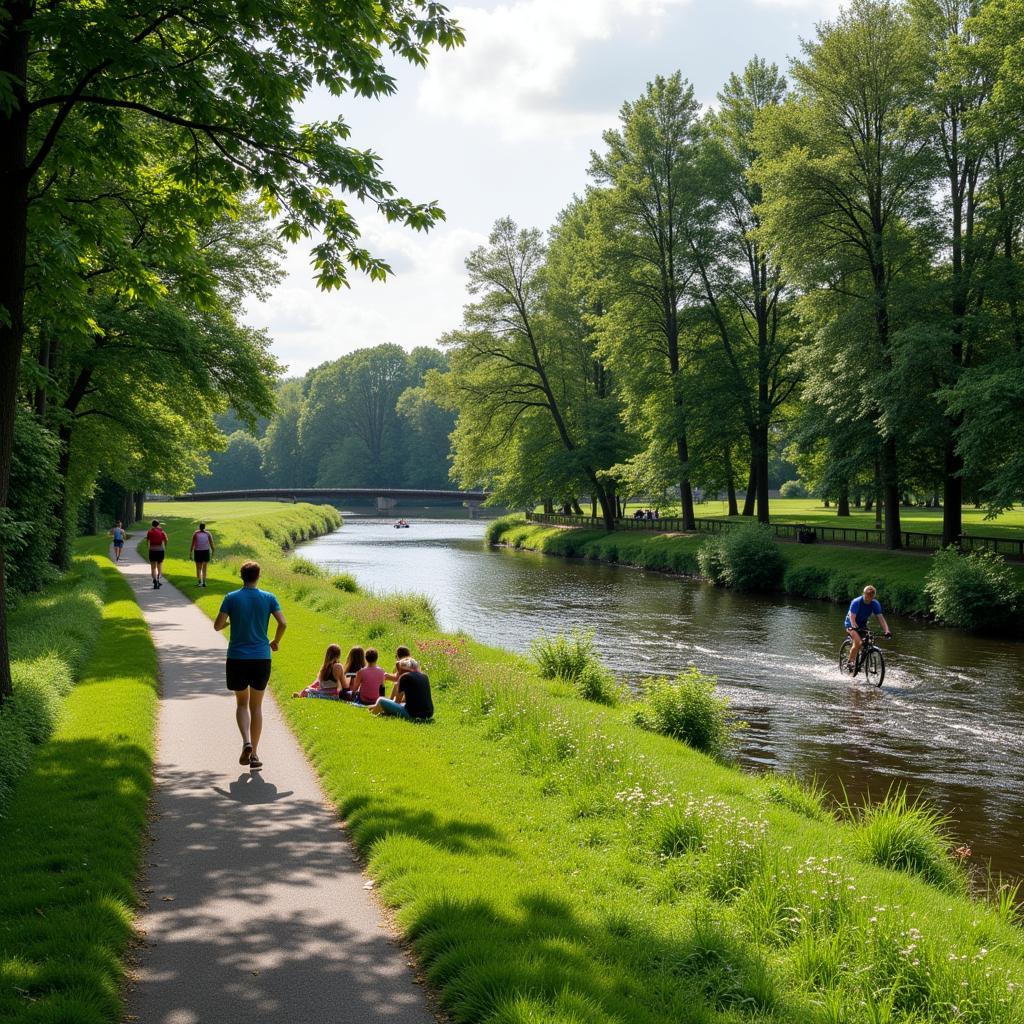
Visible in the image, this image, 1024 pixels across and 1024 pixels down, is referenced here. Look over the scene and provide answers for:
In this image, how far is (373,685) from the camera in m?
13.2

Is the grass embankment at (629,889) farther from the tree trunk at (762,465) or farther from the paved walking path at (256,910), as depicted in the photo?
the tree trunk at (762,465)

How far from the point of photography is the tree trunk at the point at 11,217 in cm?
952

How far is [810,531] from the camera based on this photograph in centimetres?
3850

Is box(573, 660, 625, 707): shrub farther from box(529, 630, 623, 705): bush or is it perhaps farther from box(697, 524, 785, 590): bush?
box(697, 524, 785, 590): bush

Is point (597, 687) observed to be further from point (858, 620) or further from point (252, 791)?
point (252, 791)

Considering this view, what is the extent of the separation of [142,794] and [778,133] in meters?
35.4

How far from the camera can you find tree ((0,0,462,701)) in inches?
374

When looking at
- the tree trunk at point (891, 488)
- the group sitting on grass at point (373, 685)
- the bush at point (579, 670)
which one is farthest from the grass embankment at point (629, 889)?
the tree trunk at point (891, 488)

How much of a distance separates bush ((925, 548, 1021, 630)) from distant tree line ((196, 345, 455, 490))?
122 m

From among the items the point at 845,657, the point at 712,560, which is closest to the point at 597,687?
the point at 845,657

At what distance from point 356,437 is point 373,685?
142 meters

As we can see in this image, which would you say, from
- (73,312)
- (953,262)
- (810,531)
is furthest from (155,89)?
(810,531)

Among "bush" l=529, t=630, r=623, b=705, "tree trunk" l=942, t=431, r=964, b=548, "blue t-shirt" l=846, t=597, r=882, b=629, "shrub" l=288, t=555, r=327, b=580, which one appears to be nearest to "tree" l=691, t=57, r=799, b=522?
"tree trunk" l=942, t=431, r=964, b=548

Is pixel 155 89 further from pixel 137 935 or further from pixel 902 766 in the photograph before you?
pixel 902 766
